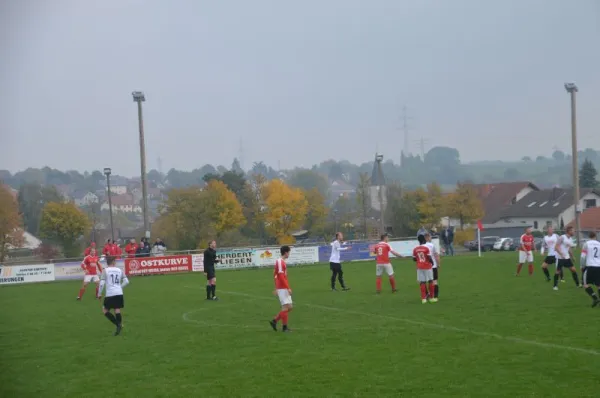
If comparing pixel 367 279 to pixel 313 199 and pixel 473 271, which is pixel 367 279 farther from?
pixel 313 199

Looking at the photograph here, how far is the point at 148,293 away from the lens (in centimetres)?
2920

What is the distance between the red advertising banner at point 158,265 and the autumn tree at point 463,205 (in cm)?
3925

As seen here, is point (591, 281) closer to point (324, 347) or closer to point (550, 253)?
point (550, 253)

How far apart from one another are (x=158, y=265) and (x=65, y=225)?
2362 cm

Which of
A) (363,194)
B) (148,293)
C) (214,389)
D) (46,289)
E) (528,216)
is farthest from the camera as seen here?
(528,216)

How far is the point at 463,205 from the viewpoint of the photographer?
76.2m

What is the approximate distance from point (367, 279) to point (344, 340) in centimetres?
1595

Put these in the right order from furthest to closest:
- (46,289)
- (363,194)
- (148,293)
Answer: (363,194), (46,289), (148,293)

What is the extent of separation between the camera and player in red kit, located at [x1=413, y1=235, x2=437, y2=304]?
65.9 feet

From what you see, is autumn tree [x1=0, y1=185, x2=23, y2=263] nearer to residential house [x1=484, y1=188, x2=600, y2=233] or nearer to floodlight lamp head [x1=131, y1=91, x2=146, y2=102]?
floodlight lamp head [x1=131, y1=91, x2=146, y2=102]

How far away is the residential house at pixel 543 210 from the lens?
311 ft

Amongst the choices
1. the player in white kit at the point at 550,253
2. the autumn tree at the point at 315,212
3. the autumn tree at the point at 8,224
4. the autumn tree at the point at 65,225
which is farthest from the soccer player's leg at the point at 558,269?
the autumn tree at the point at 315,212

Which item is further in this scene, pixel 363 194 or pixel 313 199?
pixel 313 199

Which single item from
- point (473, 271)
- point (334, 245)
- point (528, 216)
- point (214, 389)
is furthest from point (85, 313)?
point (528, 216)
